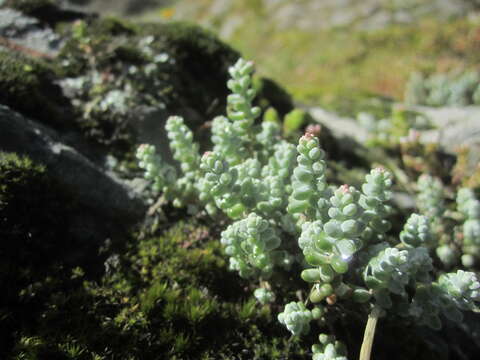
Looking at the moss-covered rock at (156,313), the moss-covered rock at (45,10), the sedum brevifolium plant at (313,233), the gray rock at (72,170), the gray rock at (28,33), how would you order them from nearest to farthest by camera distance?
the sedum brevifolium plant at (313,233) → the moss-covered rock at (156,313) → the gray rock at (72,170) → the gray rock at (28,33) → the moss-covered rock at (45,10)

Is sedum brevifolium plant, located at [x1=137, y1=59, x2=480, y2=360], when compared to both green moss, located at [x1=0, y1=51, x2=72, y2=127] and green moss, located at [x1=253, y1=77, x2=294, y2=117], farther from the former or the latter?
green moss, located at [x1=253, y1=77, x2=294, y2=117]

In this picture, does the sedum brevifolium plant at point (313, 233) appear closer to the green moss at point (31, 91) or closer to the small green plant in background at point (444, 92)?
the green moss at point (31, 91)

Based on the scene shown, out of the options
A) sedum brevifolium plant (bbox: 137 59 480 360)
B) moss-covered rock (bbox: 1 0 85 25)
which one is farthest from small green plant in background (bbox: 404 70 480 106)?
moss-covered rock (bbox: 1 0 85 25)

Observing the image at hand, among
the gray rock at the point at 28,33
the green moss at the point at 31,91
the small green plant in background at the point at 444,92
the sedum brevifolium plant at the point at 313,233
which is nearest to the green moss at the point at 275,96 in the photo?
the sedum brevifolium plant at the point at 313,233

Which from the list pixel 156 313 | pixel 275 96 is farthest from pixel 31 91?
pixel 275 96

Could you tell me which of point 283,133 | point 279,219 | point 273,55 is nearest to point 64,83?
point 283,133

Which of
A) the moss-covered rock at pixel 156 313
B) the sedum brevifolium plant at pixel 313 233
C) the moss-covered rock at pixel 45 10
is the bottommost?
the moss-covered rock at pixel 156 313

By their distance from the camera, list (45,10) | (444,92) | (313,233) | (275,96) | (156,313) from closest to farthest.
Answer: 1. (313,233)
2. (156,313)
3. (45,10)
4. (275,96)
5. (444,92)

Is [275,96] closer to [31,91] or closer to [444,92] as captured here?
[31,91]
